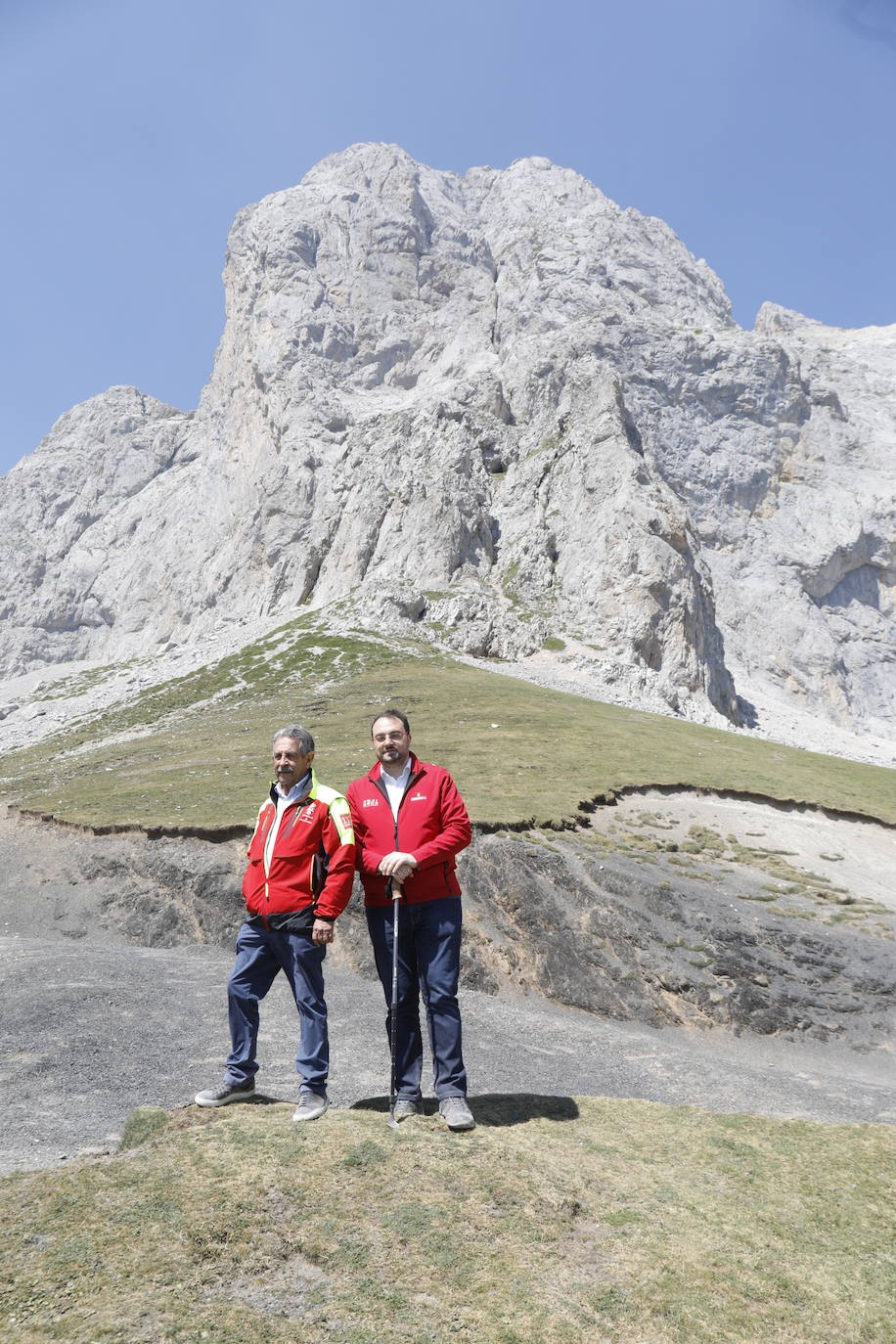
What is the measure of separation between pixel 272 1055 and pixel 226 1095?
4976 millimetres

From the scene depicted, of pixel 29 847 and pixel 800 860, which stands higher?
pixel 800 860

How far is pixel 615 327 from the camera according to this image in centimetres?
15750

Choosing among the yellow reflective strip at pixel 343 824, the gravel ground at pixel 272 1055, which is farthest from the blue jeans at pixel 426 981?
the gravel ground at pixel 272 1055

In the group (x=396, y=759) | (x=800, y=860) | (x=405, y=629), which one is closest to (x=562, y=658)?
(x=405, y=629)

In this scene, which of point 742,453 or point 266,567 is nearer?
point 266,567

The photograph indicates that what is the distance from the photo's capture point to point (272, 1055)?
13594 millimetres

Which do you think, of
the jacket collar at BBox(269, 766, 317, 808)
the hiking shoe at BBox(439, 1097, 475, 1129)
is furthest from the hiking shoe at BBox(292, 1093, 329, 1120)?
the jacket collar at BBox(269, 766, 317, 808)

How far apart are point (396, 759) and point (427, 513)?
349ft

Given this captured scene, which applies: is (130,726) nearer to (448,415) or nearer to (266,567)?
(266,567)

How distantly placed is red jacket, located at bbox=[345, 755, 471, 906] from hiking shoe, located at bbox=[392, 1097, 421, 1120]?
2.21 meters

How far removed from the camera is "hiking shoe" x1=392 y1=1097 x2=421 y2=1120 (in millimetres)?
8695

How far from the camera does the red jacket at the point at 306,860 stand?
9039mm

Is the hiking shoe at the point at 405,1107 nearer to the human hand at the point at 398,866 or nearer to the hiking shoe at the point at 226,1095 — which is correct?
the hiking shoe at the point at 226,1095

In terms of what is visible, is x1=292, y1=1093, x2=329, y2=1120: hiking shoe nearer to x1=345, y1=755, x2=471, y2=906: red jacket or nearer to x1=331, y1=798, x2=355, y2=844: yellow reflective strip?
x1=345, y1=755, x2=471, y2=906: red jacket
